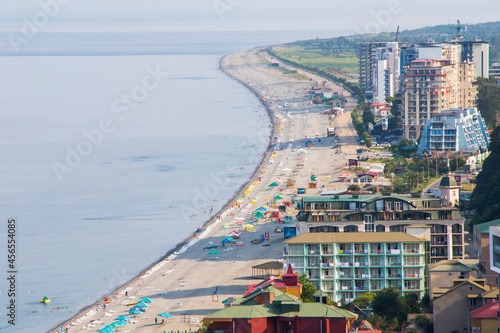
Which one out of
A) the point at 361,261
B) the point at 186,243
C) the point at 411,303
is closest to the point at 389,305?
the point at 411,303

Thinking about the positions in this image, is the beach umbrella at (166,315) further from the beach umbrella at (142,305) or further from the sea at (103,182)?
the sea at (103,182)

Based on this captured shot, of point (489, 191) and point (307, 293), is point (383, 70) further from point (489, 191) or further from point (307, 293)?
point (307, 293)

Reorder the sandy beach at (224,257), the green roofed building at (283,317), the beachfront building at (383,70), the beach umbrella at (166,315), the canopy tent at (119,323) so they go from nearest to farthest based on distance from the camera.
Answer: the green roofed building at (283,317) < the canopy tent at (119,323) < the beach umbrella at (166,315) < the sandy beach at (224,257) < the beachfront building at (383,70)

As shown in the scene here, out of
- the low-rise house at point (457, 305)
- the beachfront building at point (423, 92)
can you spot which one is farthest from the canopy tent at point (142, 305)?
the beachfront building at point (423, 92)

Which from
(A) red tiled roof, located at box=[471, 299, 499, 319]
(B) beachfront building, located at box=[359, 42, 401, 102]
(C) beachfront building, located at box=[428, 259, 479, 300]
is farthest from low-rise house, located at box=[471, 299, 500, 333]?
(B) beachfront building, located at box=[359, 42, 401, 102]

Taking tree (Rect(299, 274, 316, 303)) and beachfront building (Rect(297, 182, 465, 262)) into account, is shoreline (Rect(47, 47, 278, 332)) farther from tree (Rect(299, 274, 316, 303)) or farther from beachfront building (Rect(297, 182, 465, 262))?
tree (Rect(299, 274, 316, 303))

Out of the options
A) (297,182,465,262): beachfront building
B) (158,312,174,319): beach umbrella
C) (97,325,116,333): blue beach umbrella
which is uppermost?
(297,182,465,262): beachfront building

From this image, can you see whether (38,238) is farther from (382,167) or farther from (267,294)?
(267,294)
